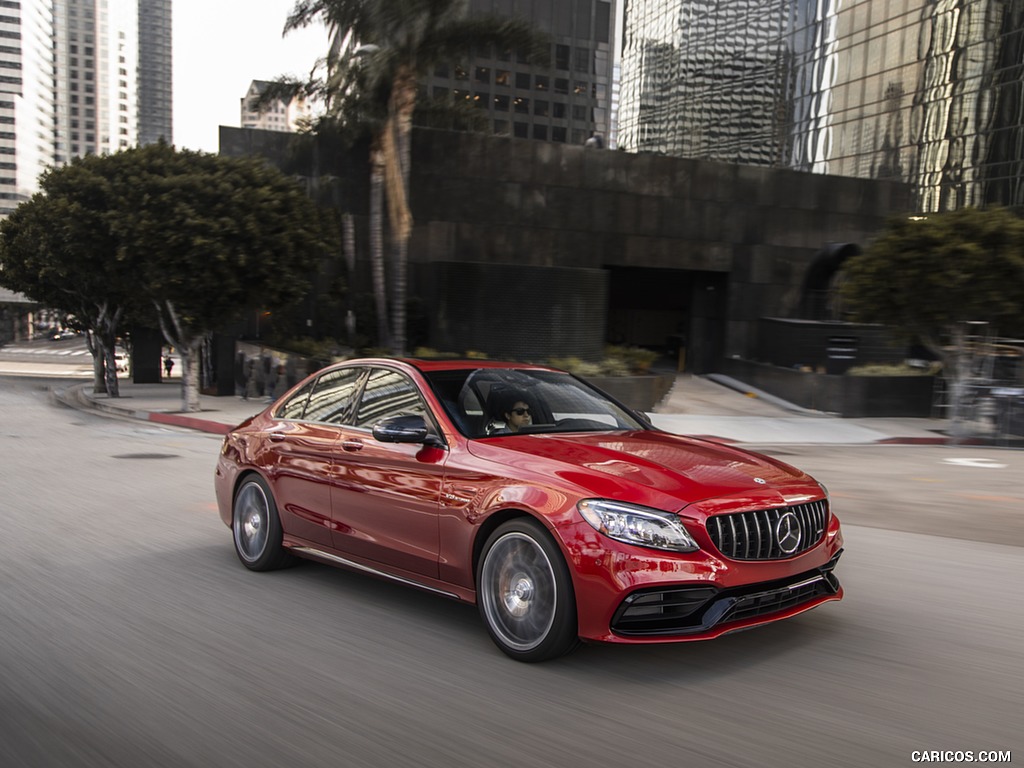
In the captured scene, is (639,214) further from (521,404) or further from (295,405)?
(521,404)

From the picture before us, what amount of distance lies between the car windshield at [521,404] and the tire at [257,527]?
1670 millimetres

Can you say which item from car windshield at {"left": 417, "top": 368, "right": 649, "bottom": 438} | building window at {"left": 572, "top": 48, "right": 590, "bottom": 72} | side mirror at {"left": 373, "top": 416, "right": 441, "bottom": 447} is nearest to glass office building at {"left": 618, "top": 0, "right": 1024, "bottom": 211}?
building window at {"left": 572, "top": 48, "right": 590, "bottom": 72}

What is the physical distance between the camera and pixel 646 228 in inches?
1211

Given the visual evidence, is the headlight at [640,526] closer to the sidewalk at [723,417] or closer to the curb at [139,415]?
the sidewalk at [723,417]

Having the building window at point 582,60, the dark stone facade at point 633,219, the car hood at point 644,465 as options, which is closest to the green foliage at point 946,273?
the dark stone facade at point 633,219

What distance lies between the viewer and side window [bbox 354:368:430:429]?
5.36m

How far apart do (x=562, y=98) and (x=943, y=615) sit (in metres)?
98.2

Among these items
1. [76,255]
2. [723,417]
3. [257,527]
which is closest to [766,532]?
[257,527]

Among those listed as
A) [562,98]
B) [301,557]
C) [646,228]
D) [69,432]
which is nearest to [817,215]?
[646,228]

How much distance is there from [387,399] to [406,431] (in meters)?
0.70

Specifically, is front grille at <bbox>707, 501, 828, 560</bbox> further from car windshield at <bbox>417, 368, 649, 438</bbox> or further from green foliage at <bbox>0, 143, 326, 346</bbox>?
green foliage at <bbox>0, 143, 326, 346</bbox>

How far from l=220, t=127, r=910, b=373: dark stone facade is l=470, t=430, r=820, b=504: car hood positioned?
65.2 feet

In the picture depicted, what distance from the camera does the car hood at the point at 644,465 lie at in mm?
4188

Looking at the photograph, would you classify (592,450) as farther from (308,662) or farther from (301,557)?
(301,557)
